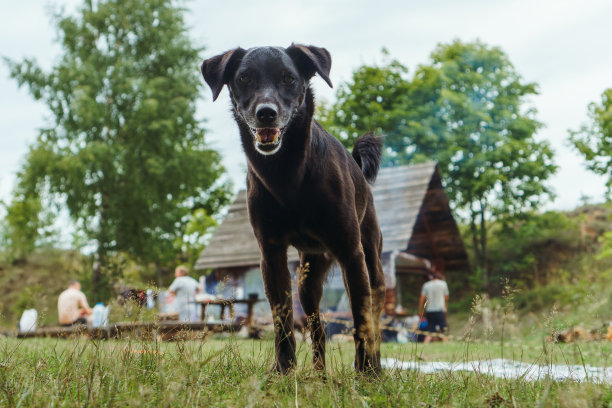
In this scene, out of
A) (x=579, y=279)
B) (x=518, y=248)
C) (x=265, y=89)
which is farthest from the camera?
(x=518, y=248)

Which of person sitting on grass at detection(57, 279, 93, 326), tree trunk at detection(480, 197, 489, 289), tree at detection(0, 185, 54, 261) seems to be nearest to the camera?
person sitting on grass at detection(57, 279, 93, 326)

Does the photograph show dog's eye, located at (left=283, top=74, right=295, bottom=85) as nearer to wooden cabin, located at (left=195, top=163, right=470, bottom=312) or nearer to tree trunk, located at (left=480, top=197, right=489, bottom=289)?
wooden cabin, located at (left=195, top=163, right=470, bottom=312)

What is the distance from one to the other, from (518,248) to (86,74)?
66.3 ft

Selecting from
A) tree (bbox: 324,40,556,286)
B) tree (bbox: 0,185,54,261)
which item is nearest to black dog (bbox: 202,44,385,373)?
tree (bbox: 324,40,556,286)

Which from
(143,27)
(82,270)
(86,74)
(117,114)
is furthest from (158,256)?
(143,27)

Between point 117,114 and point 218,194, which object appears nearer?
point 117,114

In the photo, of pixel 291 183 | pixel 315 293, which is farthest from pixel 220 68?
pixel 315 293

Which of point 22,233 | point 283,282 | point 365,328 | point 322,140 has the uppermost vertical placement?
point 22,233

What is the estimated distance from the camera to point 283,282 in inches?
144

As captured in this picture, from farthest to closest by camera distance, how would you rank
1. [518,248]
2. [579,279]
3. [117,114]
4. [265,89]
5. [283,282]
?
1. [518,248]
2. [117,114]
3. [579,279]
4. [283,282]
5. [265,89]

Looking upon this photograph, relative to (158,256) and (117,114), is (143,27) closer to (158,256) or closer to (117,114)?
(117,114)

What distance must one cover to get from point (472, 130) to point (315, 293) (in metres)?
24.4

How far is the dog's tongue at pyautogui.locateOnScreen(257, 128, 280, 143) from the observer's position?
333 centimetres

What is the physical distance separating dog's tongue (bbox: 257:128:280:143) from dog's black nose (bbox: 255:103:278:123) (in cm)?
10
